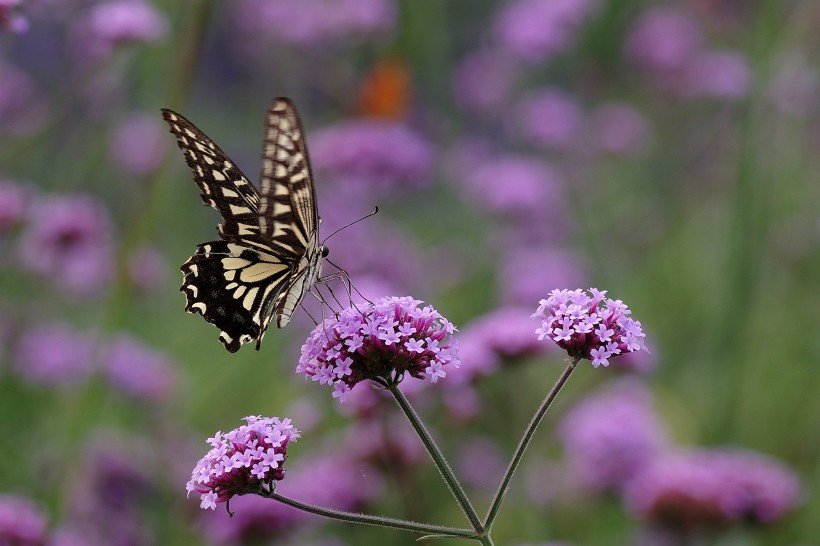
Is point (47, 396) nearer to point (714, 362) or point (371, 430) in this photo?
point (371, 430)

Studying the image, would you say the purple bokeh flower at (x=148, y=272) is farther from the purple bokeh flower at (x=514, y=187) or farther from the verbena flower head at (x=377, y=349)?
the verbena flower head at (x=377, y=349)

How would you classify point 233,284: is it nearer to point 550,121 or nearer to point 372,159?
point 372,159

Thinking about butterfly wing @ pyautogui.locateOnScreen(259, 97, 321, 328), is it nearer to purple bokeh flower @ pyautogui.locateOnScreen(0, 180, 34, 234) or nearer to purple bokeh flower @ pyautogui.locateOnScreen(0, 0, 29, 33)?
purple bokeh flower @ pyautogui.locateOnScreen(0, 0, 29, 33)

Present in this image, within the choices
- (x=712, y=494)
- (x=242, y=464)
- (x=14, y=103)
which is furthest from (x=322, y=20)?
(x=242, y=464)

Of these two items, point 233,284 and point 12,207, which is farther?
point 12,207

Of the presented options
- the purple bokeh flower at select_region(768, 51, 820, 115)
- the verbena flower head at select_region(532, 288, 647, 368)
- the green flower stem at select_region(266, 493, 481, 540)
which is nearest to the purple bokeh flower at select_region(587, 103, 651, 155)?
the purple bokeh flower at select_region(768, 51, 820, 115)

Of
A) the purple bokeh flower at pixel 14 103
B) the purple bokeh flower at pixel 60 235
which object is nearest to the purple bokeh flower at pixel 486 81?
the purple bokeh flower at pixel 14 103
